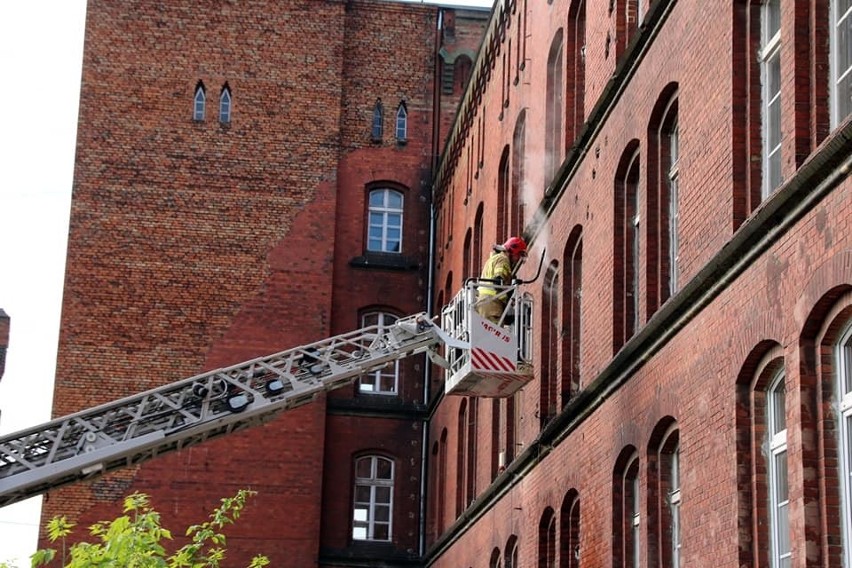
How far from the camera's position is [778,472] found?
495 inches

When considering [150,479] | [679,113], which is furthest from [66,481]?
[150,479]

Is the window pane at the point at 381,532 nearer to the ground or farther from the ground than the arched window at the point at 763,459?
farther from the ground

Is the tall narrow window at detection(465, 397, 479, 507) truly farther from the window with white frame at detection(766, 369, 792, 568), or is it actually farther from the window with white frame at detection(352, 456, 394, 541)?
the window with white frame at detection(766, 369, 792, 568)

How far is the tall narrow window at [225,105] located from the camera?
34.3 metres

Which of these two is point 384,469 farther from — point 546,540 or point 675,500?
point 675,500

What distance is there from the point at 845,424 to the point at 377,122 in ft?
81.4

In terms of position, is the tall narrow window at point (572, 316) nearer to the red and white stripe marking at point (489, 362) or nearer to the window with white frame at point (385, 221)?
the red and white stripe marking at point (489, 362)

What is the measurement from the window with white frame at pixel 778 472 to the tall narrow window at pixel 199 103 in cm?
2296

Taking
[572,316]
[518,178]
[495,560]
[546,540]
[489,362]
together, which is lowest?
[546,540]

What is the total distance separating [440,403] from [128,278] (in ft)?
21.3

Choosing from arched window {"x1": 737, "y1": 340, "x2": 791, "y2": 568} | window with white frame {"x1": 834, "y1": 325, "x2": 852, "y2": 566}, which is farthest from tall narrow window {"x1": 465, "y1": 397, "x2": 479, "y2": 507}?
window with white frame {"x1": 834, "y1": 325, "x2": 852, "y2": 566}

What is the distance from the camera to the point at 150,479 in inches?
1268

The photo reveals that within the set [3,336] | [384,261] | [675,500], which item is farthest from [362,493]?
[675,500]

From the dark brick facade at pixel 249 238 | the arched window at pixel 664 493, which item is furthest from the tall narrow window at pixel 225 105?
the arched window at pixel 664 493
